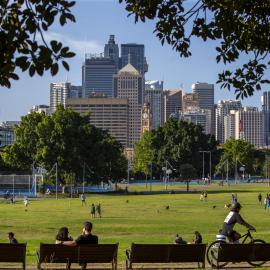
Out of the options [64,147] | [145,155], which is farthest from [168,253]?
[145,155]

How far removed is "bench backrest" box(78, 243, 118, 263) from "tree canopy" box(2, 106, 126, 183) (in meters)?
79.6

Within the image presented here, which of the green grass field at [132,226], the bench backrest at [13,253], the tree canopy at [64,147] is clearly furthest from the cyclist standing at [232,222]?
the tree canopy at [64,147]

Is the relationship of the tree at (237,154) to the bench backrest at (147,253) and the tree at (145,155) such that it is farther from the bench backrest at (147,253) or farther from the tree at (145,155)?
the bench backrest at (147,253)

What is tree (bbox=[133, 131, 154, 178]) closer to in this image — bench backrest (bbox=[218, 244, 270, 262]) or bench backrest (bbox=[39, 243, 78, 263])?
bench backrest (bbox=[218, 244, 270, 262])

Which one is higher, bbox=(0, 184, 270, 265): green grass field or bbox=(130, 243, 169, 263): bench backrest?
bbox=(130, 243, 169, 263): bench backrest

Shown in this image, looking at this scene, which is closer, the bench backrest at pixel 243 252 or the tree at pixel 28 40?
the tree at pixel 28 40

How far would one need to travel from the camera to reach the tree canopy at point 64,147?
95.2m

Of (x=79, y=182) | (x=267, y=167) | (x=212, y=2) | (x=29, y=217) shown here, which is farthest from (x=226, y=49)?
(x=267, y=167)

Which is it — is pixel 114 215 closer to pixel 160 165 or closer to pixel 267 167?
pixel 160 165

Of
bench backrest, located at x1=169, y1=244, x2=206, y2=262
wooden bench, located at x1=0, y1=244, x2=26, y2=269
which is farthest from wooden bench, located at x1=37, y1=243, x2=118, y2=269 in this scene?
bench backrest, located at x1=169, y1=244, x2=206, y2=262

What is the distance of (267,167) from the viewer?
488 ft

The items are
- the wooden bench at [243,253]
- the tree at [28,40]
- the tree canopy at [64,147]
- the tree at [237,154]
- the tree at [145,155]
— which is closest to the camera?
the tree at [28,40]

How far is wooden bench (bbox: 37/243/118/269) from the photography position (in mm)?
14555

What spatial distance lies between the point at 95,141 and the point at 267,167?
59828mm
